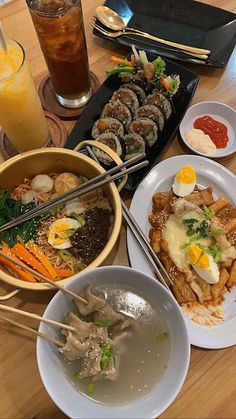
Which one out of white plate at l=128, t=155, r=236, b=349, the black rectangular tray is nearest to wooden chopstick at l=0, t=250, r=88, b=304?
white plate at l=128, t=155, r=236, b=349

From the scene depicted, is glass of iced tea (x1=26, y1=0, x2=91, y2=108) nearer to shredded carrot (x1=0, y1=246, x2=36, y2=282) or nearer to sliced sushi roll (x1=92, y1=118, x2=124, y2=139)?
Answer: sliced sushi roll (x1=92, y1=118, x2=124, y2=139)

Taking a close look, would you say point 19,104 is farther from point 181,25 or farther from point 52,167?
point 181,25

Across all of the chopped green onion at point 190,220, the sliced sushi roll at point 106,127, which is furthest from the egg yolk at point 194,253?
the sliced sushi roll at point 106,127

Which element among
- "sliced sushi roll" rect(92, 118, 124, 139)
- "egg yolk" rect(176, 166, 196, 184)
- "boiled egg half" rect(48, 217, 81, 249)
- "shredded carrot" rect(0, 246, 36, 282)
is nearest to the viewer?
"shredded carrot" rect(0, 246, 36, 282)

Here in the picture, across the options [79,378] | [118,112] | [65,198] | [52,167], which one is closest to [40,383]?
[79,378]

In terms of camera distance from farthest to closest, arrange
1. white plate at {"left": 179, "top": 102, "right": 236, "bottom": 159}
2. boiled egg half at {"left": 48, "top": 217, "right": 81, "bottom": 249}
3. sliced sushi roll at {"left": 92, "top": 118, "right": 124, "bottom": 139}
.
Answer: white plate at {"left": 179, "top": 102, "right": 236, "bottom": 159} < sliced sushi roll at {"left": 92, "top": 118, "right": 124, "bottom": 139} < boiled egg half at {"left": 48, "top": 217, "right": 81, "bottom": 249}

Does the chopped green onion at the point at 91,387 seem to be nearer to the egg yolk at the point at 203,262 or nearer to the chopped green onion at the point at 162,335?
the chopped green onion at the point at 162,335
